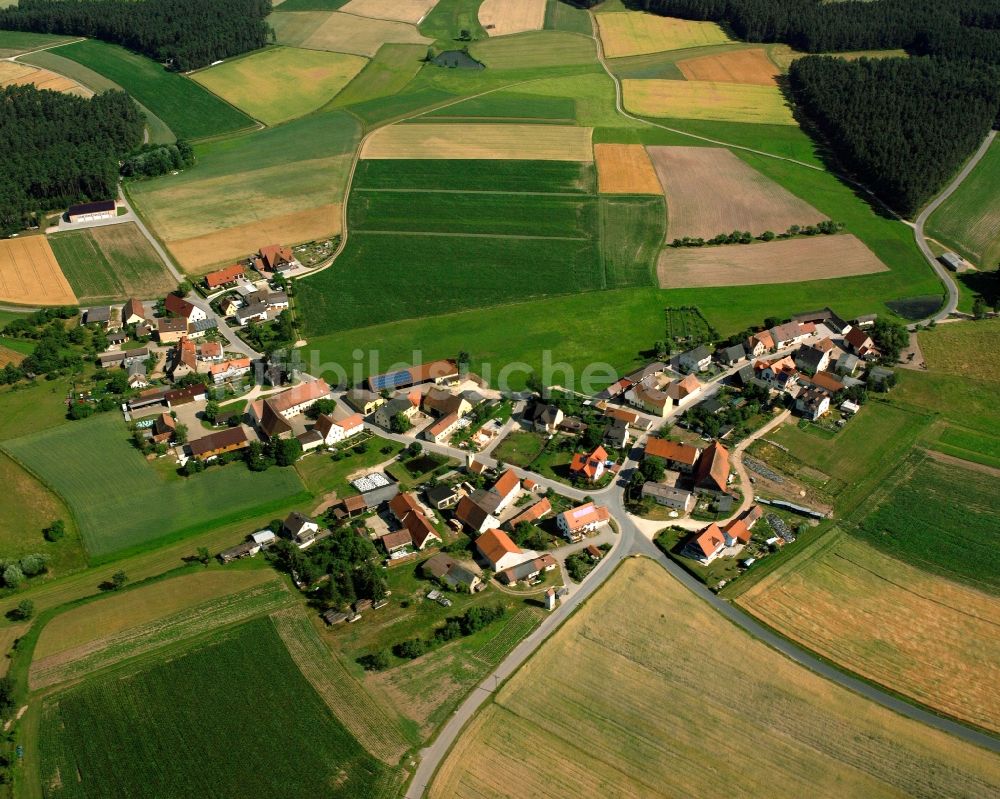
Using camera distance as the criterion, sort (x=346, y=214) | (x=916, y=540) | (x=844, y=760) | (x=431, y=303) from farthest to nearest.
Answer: (x=346, y=214) → (x=431, y=303) → (x=916, y=540) → (x=844, y=760)

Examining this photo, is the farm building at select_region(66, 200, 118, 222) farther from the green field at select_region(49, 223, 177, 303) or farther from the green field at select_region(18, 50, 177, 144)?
the green field at select_region(18, 50, 177, 144)

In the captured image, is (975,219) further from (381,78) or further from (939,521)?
(381,78)

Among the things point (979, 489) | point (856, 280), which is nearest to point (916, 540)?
point (979, 489)

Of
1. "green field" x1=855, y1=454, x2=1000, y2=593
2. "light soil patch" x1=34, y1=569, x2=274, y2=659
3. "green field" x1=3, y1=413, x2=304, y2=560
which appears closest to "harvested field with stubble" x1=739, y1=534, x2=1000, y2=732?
"green field" x1=855, y1=454, x2=1000, y2=593

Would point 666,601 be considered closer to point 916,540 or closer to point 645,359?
point 916,540

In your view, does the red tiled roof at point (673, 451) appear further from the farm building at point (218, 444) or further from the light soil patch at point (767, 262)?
the farm building at point (218, 444)

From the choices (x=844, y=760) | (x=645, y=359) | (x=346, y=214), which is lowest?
(x=844, y=760)

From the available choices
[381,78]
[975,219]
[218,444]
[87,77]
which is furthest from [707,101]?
[218,444]
